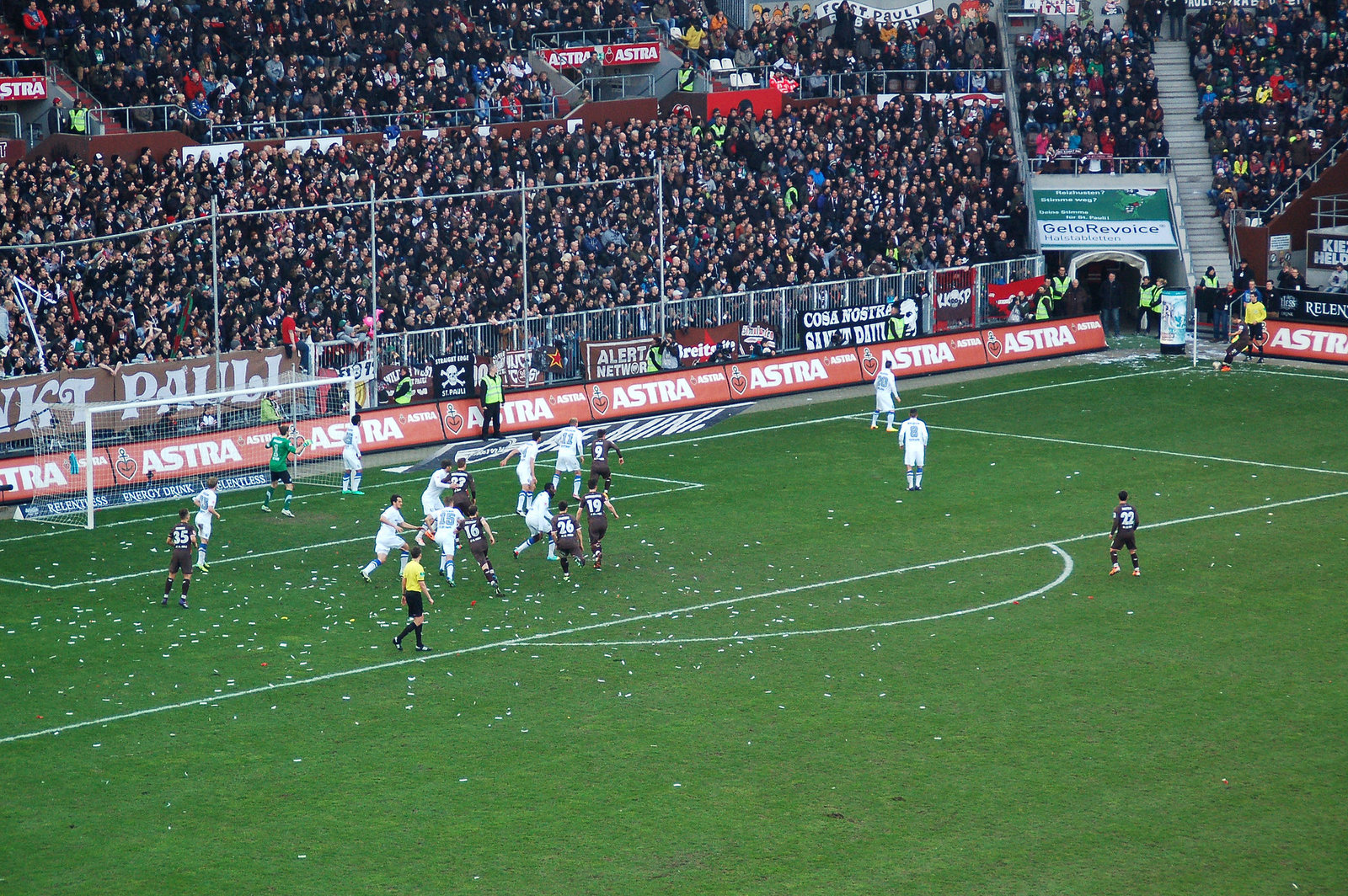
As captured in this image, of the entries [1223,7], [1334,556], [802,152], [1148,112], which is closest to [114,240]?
[802,152]

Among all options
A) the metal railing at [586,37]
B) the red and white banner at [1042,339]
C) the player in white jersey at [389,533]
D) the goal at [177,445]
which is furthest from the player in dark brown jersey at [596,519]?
the metal railing at [586,37]

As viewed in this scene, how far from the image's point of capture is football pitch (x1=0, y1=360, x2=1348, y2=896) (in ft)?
56.8

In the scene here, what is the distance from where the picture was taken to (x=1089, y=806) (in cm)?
1842

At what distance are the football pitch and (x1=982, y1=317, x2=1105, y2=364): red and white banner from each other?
12.7 metres

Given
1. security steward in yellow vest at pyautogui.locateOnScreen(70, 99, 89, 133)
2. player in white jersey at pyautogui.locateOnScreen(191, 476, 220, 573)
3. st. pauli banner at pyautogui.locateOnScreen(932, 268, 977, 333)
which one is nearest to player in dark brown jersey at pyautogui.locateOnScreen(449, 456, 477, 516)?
player in white jersey at pyautogui.locateOnScreen(191, 476, 220, 573)

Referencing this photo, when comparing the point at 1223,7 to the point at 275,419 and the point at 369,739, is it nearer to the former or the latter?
the point at 275,419

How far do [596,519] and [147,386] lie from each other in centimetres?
1360

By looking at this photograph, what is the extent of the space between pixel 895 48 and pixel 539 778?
140 ft

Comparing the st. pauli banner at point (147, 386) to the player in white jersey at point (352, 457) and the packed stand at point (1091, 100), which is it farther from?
the packed stand at point (1091, 100)

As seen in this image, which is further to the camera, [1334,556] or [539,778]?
[1334,556]

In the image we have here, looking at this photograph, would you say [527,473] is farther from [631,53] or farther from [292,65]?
[631,53]

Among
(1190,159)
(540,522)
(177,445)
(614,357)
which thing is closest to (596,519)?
(540,522)

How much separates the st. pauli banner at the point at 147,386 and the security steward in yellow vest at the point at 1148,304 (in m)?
26.1

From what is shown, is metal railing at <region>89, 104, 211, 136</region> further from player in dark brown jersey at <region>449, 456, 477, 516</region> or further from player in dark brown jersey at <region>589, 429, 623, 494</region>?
player in dark brown jersey at <region>449, 456, 477, 516</region>
